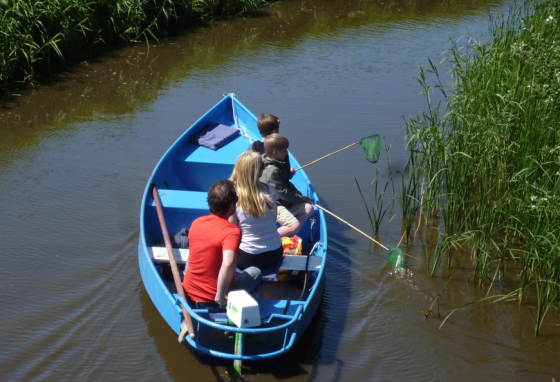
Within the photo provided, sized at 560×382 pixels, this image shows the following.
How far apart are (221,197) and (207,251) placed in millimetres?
351

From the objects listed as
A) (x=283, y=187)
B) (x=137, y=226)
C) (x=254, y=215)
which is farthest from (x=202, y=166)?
(x=254, y=215)

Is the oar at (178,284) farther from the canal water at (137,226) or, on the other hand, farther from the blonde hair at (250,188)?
the blonde hair at (250,188)

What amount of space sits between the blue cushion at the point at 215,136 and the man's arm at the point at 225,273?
2.73m

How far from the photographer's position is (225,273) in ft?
11.5

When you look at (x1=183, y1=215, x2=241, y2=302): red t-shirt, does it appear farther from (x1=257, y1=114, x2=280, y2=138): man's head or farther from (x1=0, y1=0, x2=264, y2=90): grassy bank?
(x1=0, y1=0, x2=264, y2=90): grassy bank

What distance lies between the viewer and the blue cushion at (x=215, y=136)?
20.2 ft

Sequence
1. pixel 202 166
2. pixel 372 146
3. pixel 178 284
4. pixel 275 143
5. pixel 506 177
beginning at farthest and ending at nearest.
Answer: pixel 202 166, pixel 372 146, pixel 506 177, pixel 275 143, pixel 178 284

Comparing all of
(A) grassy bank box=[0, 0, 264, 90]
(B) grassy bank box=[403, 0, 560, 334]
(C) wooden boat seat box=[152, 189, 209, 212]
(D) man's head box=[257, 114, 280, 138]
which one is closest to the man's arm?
(C) wooden boat seat box=[152, 189, 209, 212]

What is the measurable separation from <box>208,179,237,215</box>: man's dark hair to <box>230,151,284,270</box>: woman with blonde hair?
0.29 meters

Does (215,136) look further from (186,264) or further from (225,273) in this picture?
(225,273)

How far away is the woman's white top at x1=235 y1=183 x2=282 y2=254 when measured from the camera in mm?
3945

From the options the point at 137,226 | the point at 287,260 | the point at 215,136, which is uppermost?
the point at 215,136

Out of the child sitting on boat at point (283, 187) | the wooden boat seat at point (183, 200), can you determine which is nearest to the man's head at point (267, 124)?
the child sitting on boat at point (283, 187)

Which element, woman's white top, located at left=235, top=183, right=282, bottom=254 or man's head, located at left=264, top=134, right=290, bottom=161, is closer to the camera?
woman's white top, located at left=235, top=183, right=282, bottom=254
